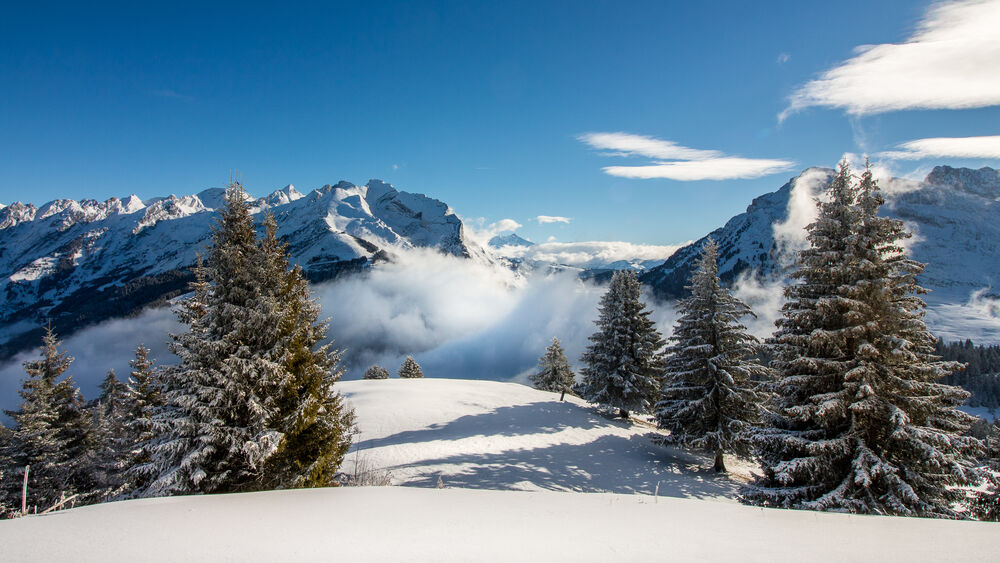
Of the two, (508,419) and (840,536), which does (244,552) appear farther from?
(508,419)

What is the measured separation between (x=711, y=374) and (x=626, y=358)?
817 cm

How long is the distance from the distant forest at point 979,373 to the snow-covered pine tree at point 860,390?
124 metres

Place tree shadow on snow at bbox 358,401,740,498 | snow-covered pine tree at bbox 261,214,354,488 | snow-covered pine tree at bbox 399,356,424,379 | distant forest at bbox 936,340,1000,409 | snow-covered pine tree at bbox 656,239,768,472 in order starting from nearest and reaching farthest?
snow-covered pine tree at bbox 261,214,354,488 < tree shadow on snow at bbox 358,401,740,498 < snow-covered pine tree at bbox 656,239,768,472 < snow-covered pine tree at bbox 399,356,424,379 < distant forest at bbox 936,340,1000,409

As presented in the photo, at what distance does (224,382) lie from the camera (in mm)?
9211

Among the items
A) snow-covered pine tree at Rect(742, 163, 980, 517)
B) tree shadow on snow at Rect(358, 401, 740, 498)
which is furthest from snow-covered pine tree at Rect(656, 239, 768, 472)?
snow-covered pine tree at Rect(742, 163, 980, 517)

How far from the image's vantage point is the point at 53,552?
4156 millimetres

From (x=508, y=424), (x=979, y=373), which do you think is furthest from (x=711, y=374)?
(x=979, y=373)

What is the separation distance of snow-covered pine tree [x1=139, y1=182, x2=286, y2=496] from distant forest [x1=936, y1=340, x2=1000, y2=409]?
5332 inches

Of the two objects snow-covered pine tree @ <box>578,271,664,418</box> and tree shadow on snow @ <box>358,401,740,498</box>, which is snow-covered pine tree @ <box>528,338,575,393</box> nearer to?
snow-covered pine tree @ <box>578,271,664,418</box>

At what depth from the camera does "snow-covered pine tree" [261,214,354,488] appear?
973 cm

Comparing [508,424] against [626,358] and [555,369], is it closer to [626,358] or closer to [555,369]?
[626,358]

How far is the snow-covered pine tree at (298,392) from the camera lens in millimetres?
9727

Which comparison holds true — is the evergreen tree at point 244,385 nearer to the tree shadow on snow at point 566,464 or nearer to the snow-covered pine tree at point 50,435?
the tree shadow on snow at point 566,464

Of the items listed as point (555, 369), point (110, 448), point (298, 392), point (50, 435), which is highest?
point (298, 392)
